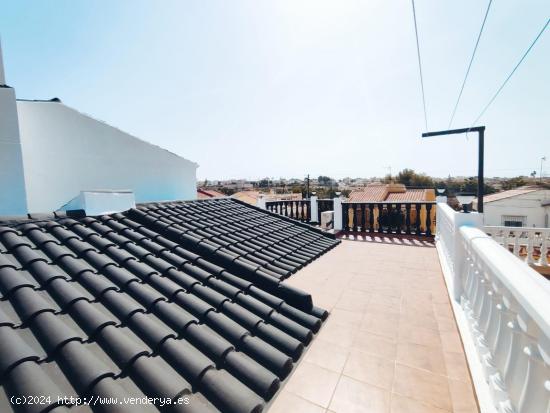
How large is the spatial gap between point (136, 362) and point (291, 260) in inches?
141

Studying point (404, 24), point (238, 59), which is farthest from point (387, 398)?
point (238, 59)

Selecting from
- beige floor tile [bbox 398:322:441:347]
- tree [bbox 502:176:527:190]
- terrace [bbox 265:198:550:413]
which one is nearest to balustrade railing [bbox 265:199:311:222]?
terrace [bbox 265:198:550:413]

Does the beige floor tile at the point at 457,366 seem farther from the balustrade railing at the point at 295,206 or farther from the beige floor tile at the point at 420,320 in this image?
the balustrade railing at the point at 295,206

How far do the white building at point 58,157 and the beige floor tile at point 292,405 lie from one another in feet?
15.4

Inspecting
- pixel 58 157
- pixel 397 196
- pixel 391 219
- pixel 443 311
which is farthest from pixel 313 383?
pixel 397 196

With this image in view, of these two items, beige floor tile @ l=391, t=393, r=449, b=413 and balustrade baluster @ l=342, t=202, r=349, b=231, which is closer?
beige floor tile @ l=391, t=393, r=449, b=413

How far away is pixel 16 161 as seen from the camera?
393cm

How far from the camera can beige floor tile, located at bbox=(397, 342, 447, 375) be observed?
2318 millimetres

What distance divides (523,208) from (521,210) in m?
0.24

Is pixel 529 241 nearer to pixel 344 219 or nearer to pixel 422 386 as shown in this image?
pixel 344 219

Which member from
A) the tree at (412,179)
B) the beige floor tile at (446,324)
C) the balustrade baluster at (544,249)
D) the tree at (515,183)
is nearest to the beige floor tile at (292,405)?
the beige floor tile at (446,324)

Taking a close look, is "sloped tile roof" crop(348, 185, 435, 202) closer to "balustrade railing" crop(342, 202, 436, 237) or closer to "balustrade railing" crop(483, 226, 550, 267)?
"balustrade railing" crop(342, 202, 436, 237)

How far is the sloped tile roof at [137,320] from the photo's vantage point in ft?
4.73

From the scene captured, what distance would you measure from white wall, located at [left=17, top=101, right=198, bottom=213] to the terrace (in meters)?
6.08
